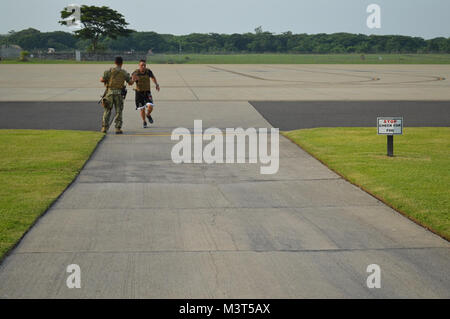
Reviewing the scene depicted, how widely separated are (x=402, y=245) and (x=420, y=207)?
5.45 feet

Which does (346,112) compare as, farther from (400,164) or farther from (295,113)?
(400,164)

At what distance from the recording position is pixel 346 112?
2048cm

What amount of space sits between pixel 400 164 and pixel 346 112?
9899 millimetres

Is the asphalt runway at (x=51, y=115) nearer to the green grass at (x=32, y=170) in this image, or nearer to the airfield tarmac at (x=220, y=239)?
the green grass at (x=32, y=170)

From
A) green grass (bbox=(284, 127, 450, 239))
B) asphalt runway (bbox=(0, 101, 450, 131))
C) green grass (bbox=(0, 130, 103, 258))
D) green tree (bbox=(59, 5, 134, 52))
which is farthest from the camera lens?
green tree (bbox=(59, 5, 134, 52))

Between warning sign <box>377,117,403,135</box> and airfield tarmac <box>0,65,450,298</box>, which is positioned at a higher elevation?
warning sign <box>377,117,403,135</box>

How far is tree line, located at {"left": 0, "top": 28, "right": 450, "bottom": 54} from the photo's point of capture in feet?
485

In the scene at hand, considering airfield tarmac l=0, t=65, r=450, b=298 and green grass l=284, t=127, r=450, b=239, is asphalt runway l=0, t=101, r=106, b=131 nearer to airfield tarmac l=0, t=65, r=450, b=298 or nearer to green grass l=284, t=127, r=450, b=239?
airfield tarmac l=0, t=65, r=450, b=298

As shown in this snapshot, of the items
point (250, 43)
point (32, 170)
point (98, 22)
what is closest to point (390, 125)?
point (32, 170)

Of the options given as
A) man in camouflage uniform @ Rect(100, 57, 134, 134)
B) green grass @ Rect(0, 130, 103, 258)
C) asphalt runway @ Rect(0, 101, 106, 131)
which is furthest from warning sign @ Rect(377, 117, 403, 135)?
asphalt runway @ Rect(0, 101, 106, 131)

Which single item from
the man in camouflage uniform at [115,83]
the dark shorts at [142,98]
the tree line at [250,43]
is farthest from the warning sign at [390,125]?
the tree line at [250,43]

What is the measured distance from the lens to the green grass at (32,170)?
7.12 m

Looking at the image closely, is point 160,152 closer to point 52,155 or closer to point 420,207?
point 52,155

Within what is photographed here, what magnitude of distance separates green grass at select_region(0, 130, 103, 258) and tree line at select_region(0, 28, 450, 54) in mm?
128824
